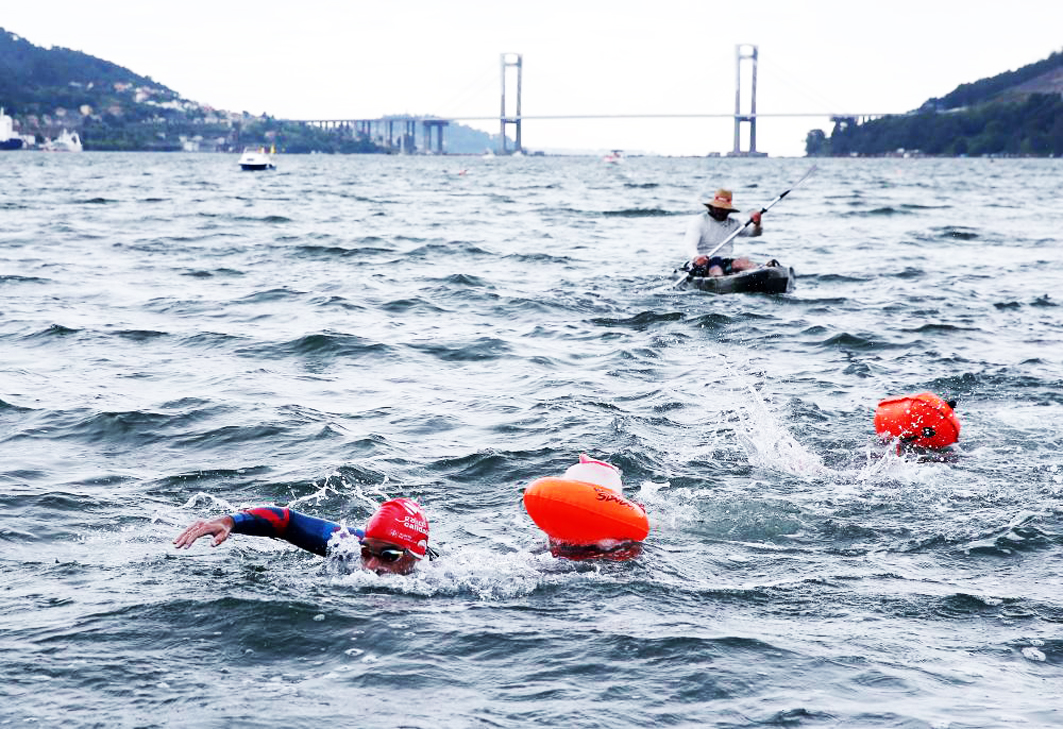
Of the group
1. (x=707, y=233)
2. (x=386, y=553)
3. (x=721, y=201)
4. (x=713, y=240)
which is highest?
(x=721, y=201)

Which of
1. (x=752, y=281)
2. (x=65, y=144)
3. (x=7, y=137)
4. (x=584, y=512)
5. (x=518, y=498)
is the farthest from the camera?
(x=65, y=144)

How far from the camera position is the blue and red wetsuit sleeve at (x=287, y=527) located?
655 centimetres

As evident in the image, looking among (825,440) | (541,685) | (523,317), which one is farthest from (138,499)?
(523,317)

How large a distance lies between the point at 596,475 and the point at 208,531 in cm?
218

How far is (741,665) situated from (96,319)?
11.5 meters

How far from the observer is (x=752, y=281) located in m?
18.1

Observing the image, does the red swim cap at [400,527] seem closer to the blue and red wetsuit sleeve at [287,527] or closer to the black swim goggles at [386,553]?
the black swim goggles at [386,553]

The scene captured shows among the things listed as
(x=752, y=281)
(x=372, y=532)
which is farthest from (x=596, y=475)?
(x=752, y=281)

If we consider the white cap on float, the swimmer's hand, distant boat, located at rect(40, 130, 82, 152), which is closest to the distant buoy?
the white cap on float

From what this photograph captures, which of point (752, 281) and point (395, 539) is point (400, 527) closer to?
point (395, 539)

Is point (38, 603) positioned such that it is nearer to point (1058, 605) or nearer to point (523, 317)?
point (1058, 605)

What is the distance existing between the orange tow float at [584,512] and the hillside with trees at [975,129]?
5540 inches

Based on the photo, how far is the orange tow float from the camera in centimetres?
704

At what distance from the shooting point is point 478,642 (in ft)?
19.8
